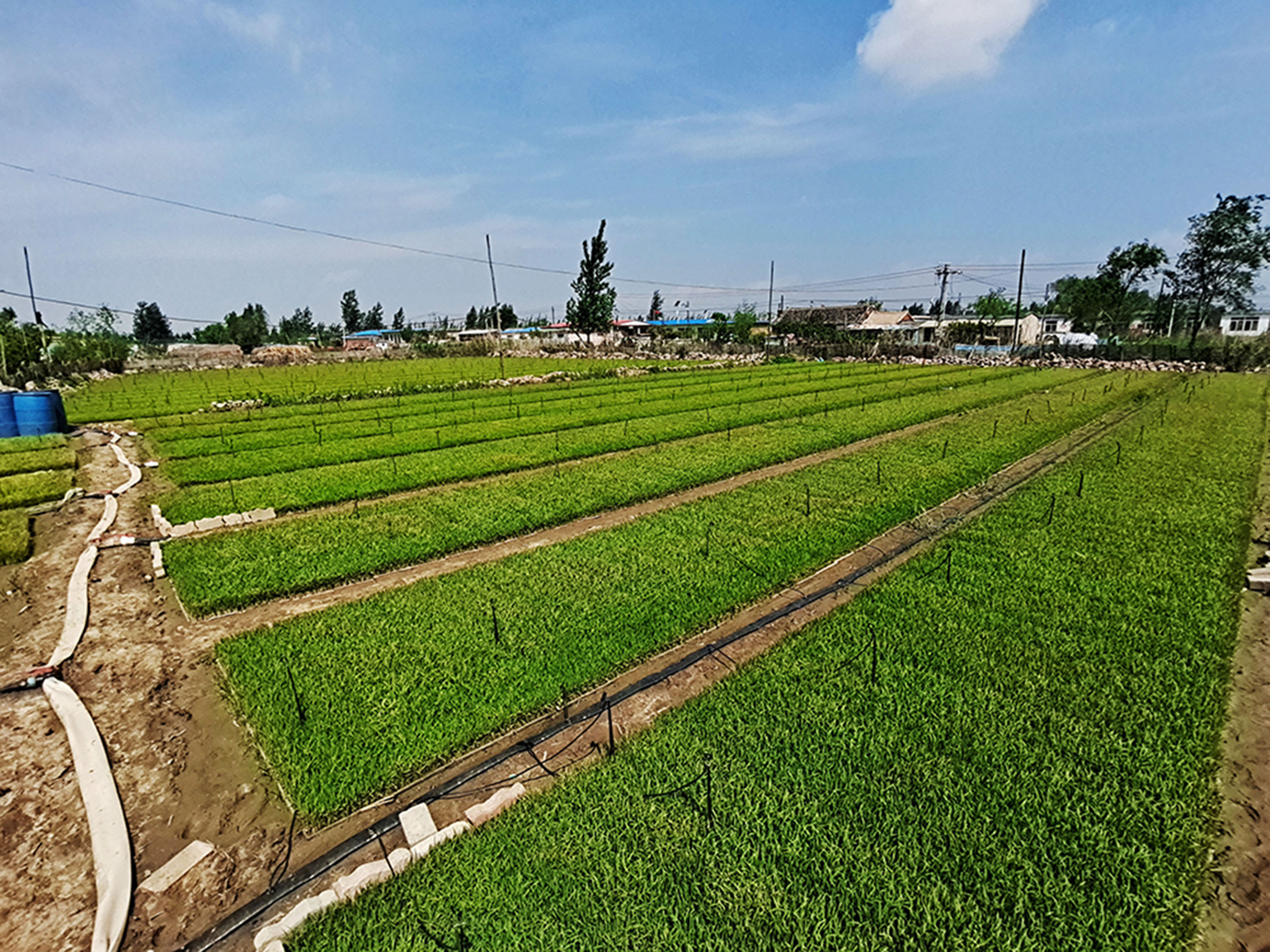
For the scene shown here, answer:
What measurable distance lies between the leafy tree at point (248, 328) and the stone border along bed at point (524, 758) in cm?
7338

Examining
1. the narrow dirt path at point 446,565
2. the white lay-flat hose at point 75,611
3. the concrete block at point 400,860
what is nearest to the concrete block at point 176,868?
the concrete block at point 400,860

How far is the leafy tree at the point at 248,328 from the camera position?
70.8 metres

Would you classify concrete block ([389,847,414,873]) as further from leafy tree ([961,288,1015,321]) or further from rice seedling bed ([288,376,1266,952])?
leafy tree ([961,288,1015,321])

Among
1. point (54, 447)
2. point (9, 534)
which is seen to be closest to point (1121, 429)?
point (9, 534)

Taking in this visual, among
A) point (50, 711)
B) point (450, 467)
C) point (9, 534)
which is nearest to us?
point (50, 711)

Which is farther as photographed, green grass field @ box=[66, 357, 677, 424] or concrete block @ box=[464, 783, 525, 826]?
green grass field @ box=[66, 357, 677, 424]

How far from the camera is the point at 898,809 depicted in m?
3.17

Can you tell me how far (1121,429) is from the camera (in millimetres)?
14797

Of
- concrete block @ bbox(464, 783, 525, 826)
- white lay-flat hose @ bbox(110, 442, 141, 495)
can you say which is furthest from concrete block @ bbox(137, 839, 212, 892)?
white lay-flat hose @ bbox(110, 442, 141, 495)

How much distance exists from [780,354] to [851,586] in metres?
43.8

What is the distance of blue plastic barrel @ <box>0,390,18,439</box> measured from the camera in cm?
1516

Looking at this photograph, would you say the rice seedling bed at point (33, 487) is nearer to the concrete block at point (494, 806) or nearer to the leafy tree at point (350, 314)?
the concrete block at point (494, 806)

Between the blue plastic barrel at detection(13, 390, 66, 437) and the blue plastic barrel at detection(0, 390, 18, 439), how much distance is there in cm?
6

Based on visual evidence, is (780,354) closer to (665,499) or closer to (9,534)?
(665,499)
